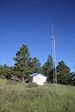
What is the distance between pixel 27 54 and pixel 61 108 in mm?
65001

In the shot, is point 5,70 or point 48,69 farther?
point 48,69

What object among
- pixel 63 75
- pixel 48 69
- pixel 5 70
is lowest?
pixel 63 75

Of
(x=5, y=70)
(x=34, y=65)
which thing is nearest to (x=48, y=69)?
(x=34, y=65)

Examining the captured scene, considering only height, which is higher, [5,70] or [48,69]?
[48,69]

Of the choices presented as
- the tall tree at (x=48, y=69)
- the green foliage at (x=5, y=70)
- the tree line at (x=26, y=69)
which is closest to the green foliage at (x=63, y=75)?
the tree line at (x=26, y=69)

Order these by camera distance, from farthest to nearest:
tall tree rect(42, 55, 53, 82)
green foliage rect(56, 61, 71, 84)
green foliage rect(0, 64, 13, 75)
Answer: tall tree rect(42, 55, 53, 82)
green foliage rect(0, 64, 13, 75)
green foliage rect(56, 61, 71, 84)

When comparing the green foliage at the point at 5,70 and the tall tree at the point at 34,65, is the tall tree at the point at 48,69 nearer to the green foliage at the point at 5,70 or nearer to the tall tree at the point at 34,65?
the tall tree at the point at 34,65

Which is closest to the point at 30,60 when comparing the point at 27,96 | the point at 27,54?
the point at 27,54

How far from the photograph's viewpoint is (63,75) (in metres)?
70.9

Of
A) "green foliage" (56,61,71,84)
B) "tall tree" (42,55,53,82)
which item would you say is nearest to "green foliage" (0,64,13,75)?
"tall tree" (42,55,53,82)

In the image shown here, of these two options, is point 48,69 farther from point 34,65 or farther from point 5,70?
point 5,70

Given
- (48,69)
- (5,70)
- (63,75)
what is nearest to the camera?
(63,75)

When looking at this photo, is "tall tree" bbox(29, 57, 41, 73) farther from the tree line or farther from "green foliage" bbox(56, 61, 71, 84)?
"green foliage" bbox(56, 61, 71, 84)

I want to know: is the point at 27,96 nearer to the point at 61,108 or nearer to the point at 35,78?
the point at 61,108
